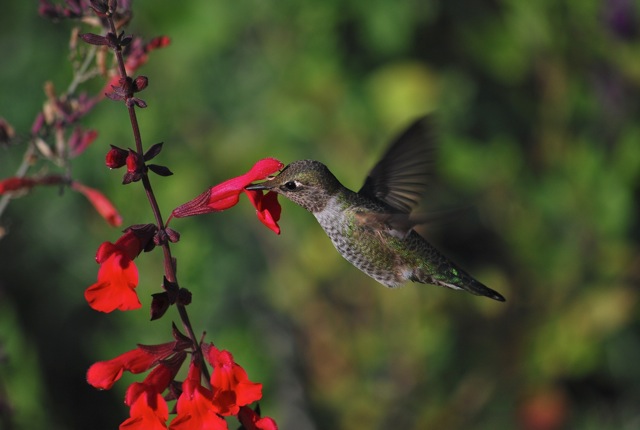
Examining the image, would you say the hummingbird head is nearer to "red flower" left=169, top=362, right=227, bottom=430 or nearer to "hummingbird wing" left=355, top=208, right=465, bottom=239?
"hummingbird wing" left=355, top=208, right=465, bottom=239

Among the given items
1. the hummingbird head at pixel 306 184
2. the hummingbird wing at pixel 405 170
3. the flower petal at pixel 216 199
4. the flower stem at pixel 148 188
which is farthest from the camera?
the hummingbird wing at pixel 405 170

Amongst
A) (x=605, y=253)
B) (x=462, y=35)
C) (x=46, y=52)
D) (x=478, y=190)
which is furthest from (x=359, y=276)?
(x=46, y=52)

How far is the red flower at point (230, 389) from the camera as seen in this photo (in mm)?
1553

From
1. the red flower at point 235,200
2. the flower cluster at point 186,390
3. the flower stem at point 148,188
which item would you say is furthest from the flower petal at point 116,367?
the red flower at point 235,200

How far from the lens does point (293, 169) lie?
6.62 ft

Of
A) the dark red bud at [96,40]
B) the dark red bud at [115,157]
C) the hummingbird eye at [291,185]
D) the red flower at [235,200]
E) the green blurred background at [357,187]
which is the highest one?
the dark red bud at [96,40]

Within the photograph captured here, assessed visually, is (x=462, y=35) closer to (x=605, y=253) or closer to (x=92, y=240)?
(x=605, y=253)

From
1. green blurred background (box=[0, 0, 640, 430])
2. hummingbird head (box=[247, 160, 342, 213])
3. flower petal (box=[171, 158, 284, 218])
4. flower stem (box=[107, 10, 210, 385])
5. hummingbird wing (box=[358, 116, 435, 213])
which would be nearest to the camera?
flower stem (box=[107, 10, 210, 385])

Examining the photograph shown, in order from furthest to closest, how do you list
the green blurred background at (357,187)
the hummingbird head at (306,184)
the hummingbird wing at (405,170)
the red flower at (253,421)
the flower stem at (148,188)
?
the green blurred background at (357,187), the hummingbird wing at (405,170), the hummingbird head at (306,184), the red flower at (253,421), the flower stem at (148,188)

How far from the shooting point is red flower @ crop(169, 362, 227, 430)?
59.8 inches

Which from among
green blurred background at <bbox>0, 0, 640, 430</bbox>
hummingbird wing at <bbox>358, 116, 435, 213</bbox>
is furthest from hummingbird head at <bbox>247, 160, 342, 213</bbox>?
green blurred background at <bbox>0, 0, 640, 430</bbox>

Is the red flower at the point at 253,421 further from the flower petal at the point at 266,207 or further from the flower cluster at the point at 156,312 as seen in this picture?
the flower petal at the point at 266,207

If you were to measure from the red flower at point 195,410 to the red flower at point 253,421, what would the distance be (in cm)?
8

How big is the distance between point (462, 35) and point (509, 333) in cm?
163
